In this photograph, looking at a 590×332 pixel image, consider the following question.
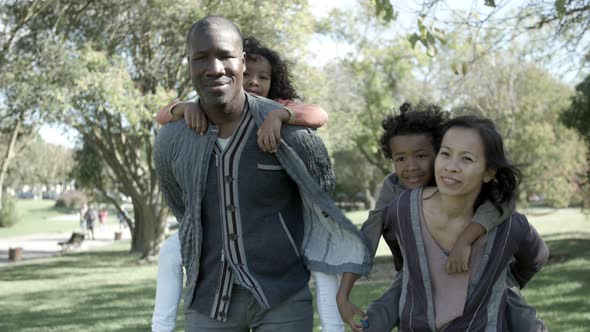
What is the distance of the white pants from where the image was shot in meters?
2.90

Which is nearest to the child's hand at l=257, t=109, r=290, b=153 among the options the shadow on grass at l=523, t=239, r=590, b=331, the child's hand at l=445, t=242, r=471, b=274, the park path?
the child's hand at l=445, t=242, r=471, b=274

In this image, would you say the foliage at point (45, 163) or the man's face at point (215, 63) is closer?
the man's face at point (215, 63)

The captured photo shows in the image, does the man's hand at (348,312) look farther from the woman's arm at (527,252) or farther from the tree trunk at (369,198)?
the tree trunk at (369,198)

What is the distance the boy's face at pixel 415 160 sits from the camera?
→ 3.51 meters

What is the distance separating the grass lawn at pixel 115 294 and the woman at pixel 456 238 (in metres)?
5.19

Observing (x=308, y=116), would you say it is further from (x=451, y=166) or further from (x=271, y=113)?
(x=451, y=166)

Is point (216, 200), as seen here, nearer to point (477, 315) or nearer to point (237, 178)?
point (237, 178)

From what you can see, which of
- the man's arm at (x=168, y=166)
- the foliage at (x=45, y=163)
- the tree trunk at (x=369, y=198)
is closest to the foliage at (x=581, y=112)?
the man's arm at (x=168, y=166)

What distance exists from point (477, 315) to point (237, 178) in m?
1.12

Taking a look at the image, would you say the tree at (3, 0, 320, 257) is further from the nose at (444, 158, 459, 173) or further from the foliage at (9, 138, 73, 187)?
the foliage at (9, 138, 73, 187)

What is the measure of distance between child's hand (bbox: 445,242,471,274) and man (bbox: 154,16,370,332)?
34cm

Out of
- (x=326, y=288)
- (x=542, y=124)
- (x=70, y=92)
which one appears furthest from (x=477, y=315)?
(x=542, y=124)

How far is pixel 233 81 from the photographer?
2.77m

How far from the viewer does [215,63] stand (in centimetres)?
271
